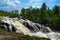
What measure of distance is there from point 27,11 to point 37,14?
718 centimetres

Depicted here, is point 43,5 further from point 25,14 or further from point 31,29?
point 31,29

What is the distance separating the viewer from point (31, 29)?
74688 mm

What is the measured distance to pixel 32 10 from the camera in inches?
5054

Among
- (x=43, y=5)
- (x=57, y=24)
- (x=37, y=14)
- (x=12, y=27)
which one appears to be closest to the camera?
(x=12, y=27)

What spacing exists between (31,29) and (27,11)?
50.6 metres

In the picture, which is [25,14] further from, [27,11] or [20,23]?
[20,23]

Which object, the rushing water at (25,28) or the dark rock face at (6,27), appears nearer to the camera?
the rushing water at (25,28)

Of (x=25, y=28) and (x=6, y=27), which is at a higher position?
(x=6, y=27)

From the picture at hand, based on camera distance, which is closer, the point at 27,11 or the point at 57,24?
the point at 57,24

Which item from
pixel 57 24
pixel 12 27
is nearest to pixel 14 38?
pixel 12 27

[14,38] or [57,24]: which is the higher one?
[14,38]

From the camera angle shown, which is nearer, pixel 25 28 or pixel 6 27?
pixel 6 27

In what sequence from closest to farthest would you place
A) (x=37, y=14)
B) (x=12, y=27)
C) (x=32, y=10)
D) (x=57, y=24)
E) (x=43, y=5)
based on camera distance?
(x=12, y=27), (x=57, y=24), (x=37, y=14), (x=32, y=10), (x=43, y=5)

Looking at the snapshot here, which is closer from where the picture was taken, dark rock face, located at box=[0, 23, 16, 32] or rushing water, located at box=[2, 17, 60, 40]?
rushing water, located at box=[2, 17, 60, 40]
